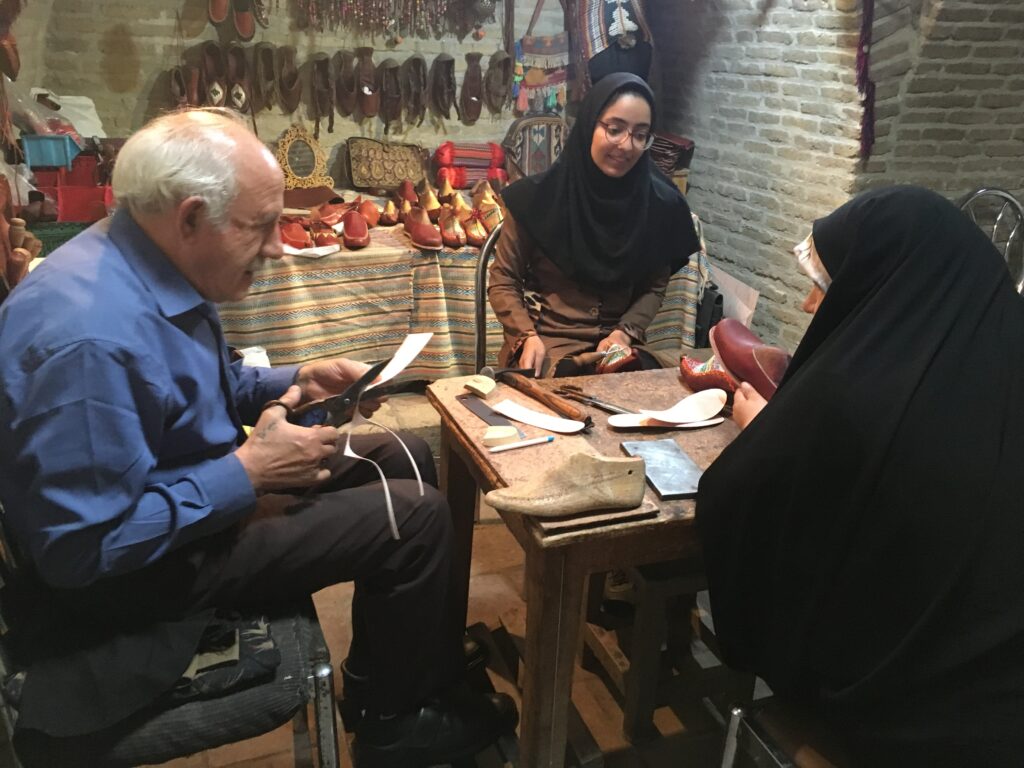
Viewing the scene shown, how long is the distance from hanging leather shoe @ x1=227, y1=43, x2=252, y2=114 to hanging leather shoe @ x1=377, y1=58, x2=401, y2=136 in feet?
2.48

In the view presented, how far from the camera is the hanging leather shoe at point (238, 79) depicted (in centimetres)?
442

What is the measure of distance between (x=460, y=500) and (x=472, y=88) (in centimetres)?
357

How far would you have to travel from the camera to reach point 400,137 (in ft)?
16.1

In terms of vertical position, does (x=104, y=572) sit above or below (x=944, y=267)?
below

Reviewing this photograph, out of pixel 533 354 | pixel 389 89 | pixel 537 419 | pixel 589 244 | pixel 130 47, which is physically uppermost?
pixel 130 47

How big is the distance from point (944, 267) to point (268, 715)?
1330 mm

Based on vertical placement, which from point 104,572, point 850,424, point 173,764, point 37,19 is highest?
point 37,19

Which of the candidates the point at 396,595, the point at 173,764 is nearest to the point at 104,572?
the point at 396,595

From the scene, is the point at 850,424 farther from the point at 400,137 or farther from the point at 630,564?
the point at 400,137

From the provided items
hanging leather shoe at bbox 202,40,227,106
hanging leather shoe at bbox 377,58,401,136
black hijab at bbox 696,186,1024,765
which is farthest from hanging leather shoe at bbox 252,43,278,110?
black hijab at bbox 696,186,1024,765

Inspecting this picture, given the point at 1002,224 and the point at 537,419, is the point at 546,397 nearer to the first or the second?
the point at 537,419

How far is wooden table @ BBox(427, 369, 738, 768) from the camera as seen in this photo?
1.44 metres

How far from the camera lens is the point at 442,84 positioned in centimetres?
486

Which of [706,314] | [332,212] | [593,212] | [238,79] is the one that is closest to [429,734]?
[593,212]
